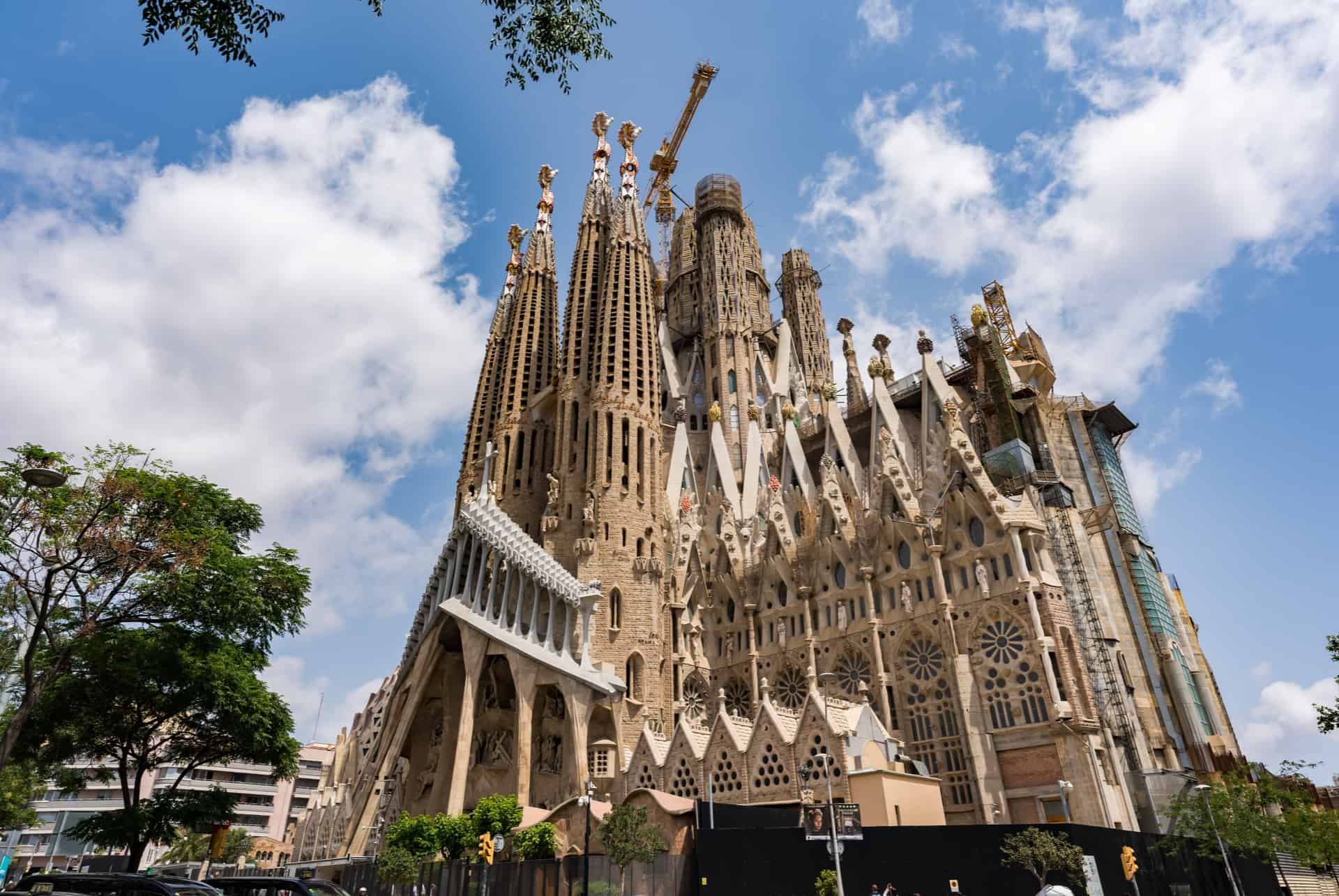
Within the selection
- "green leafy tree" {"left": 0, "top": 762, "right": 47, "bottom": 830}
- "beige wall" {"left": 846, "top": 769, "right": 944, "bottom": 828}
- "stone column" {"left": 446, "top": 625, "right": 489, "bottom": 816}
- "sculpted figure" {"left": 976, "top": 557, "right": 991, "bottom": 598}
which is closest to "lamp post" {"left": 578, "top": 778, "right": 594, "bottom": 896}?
"beige wall" {"left": 846, "top": 769, "right": 944, "bottom": 828}

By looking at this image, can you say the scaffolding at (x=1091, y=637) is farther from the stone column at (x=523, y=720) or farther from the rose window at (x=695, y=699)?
the stone column at (x=523, y=720)

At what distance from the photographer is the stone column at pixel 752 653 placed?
3588 cm

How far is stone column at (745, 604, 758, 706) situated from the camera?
35.9 metres

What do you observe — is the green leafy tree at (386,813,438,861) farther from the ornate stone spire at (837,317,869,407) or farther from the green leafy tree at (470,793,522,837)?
the ornate stone spire at (837,317,869,407)

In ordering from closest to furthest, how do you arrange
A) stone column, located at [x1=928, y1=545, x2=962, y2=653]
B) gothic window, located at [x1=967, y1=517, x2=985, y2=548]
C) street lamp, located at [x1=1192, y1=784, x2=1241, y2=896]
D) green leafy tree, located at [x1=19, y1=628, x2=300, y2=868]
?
1. green leafy tree, located at [x1=19, y1=628, x2=300, y2=868]
2. street lamp, located at [x1=1192, y1=784, x2=1241, y2=896]
3. stone column, located at [x1=928, y1=545, x2=962, y2=653]
4. gothic window, located at [x1=967, y1=517, x2=985, y2=548]

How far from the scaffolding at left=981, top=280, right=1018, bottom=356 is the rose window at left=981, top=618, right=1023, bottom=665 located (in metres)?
20.2

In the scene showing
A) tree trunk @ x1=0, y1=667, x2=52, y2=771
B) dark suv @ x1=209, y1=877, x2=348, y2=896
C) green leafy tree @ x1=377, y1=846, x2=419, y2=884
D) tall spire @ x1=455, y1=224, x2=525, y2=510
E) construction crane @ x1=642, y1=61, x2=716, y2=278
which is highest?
construction crane @ x1=642, y1=61, x2=716, y2=278

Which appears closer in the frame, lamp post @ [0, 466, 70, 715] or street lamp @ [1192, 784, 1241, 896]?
lamp post @ [0, 466, 70, 715]

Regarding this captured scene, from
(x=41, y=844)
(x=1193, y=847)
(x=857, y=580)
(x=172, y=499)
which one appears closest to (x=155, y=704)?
(x=172, y=499)

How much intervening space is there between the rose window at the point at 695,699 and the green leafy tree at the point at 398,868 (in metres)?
13.9

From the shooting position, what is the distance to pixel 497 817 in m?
25.7

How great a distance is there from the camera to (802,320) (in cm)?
6300

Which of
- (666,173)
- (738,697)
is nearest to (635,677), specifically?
(738,697)

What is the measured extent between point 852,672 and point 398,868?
1828 centimetres
